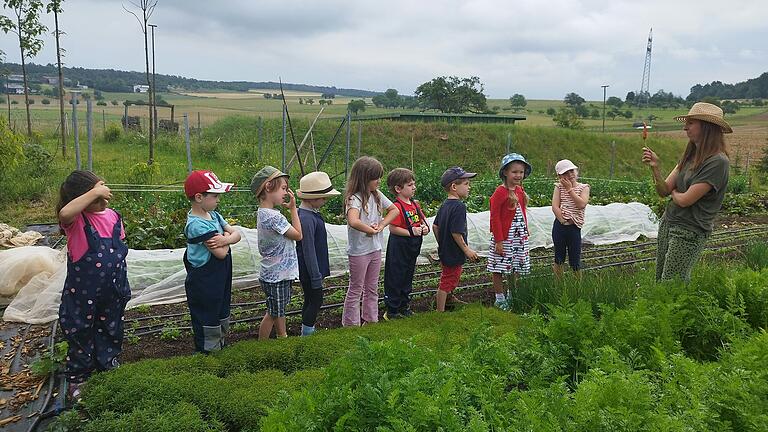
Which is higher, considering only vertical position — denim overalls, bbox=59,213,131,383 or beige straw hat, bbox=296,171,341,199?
beige straw hat, bbox=296,171,341,199

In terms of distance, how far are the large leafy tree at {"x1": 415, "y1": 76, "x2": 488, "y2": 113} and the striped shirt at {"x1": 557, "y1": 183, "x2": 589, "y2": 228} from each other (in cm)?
3875

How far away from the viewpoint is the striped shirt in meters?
5.72

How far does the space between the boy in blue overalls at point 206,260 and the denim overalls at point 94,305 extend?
1.49ft

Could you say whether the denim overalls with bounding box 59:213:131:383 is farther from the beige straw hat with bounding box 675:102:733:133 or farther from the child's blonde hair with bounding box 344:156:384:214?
the beige straw hat with bounding box 675:102:733:133

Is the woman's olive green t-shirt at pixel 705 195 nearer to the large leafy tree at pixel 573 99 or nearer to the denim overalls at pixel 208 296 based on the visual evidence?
the denim overalls at pixel 208 296

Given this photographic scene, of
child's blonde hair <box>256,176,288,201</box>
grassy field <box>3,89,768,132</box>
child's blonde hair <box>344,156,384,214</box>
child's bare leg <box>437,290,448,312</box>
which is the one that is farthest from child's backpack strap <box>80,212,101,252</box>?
grassy field <box>3,89,768,132</box>

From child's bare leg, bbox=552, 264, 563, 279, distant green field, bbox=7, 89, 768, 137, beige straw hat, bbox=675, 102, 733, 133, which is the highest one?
distant green field, bbox=7, 89, 768, 137

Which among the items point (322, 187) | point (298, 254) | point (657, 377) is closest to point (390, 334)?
point (298, 254)

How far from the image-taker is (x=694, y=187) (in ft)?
13.5

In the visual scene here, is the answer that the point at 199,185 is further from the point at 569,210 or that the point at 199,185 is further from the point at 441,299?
the point at 569,210

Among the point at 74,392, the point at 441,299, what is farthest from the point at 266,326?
the point at 441,299

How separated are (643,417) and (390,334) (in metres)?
2.28

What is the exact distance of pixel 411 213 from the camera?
5016 mm

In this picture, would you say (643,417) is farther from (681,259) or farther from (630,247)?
(630,247)
